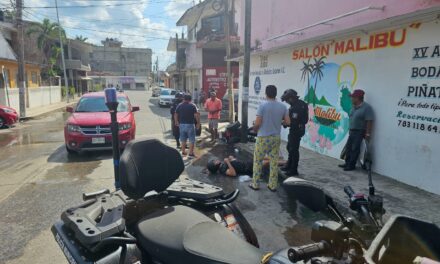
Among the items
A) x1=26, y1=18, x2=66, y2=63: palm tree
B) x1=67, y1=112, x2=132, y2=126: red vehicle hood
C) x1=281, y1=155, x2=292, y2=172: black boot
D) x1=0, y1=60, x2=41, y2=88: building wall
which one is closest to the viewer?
x1=281, y1=155, x2=292, y2=172: black boot

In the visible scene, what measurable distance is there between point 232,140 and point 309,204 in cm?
854

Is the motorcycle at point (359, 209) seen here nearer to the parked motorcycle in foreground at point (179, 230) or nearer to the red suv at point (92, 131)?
the parked motorcycle in foreground at point (179, 230)

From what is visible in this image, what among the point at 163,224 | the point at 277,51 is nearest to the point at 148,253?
the point at 163,224

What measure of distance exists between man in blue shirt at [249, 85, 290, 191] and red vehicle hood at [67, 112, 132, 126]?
13.8ft

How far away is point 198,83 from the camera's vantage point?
2852cm

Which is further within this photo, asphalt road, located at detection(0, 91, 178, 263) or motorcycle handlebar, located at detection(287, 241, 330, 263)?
asphalt road, located at detection(0, 91, 178, 263)

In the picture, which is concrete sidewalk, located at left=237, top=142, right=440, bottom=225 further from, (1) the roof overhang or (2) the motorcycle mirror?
(1) the roof overhang

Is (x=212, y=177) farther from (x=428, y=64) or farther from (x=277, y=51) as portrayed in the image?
(x=277, y=51)

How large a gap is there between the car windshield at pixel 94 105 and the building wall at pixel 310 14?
521 centimetres

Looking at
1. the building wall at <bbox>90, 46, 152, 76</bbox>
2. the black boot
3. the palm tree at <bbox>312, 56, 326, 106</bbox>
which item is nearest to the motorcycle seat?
the black boot

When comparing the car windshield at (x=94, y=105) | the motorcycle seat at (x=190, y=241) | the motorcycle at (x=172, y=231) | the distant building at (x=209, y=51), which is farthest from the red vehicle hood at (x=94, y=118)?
the distant building at (x=209, y=51)

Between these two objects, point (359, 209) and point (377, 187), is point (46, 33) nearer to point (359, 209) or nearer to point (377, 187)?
point (377, 187)

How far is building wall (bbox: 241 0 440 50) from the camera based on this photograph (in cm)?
570

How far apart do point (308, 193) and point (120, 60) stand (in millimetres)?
90527
